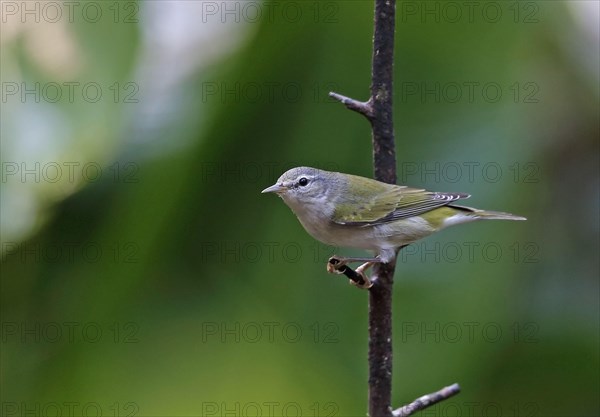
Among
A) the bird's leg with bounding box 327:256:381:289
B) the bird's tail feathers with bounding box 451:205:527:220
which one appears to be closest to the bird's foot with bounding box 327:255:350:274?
the bird's leg with bounding box 327:256:381:289

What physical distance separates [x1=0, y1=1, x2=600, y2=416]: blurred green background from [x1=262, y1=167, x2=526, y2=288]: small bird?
15cm

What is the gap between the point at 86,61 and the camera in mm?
1983

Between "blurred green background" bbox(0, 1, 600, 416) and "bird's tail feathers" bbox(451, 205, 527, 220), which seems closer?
"bird's tail feathers" bbox(451, 205, 527, 220)

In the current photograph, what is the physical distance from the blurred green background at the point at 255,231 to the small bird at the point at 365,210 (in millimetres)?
146

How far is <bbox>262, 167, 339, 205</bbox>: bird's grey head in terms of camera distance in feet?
5.37

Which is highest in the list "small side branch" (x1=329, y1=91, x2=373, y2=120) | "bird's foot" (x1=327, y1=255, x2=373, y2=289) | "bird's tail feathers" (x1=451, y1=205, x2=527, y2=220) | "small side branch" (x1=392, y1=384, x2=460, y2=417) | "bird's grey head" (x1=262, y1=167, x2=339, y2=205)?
"small side branch" (x1=329, y1=91, x2=373, y2=120)

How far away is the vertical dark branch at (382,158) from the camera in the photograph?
120 centimetres

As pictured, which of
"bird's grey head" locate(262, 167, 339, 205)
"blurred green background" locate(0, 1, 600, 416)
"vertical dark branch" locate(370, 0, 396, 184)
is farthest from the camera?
"blurred green background" locate(0, 1, 600, 416)

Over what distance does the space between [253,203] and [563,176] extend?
86 centimetres

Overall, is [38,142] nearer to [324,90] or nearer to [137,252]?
[137,252]

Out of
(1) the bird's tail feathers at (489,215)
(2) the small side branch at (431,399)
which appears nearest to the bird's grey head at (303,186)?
(1) the bird's tail feathers at (489,215)

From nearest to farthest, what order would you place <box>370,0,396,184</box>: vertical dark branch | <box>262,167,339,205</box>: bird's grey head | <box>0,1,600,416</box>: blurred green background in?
<box>370,0,396,184</box>: vertical dark branch < <box>262,167,339,205</box>: bird's grey head < <box>0,1,600,416</box>: blurred green background

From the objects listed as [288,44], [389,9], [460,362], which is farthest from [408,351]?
[389,9]

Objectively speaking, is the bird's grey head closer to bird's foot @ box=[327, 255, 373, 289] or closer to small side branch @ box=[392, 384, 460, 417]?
bird's foot @ box=[327, 255, 373, 289]
